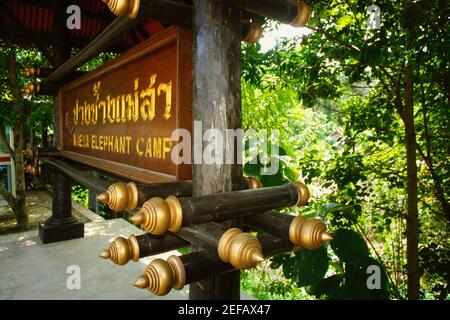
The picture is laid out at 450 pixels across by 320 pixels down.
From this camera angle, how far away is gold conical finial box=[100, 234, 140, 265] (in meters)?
1.31

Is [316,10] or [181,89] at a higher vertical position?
[316,10]

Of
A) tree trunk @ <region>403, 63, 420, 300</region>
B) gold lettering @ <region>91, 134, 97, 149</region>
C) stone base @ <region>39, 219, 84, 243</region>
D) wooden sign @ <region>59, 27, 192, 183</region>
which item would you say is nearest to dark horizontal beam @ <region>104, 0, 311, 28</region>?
wooden sign @ <region>59, 27, 192, 183</region>

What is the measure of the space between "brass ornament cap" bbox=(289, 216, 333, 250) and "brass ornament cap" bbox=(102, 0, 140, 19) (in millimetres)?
960

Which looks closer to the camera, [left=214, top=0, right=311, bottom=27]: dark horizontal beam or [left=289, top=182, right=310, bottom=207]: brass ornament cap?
[left=214, top=0, right=311, bottom=27]: dark horizontal beam

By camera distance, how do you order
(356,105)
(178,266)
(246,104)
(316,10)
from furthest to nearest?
(246,104)
(356,105)
(316,10)
(178,266)

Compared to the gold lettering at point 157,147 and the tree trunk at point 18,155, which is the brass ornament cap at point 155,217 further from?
the tree trunk at point 18,155

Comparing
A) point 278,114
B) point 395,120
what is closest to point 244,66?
point 395,120

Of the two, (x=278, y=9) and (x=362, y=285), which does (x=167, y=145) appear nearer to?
(x=278, y=9)

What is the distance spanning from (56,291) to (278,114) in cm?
495

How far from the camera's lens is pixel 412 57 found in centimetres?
231

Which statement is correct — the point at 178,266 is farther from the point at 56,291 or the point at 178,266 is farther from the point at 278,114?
the point at 278,114

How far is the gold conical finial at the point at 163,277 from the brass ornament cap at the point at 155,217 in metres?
0.13

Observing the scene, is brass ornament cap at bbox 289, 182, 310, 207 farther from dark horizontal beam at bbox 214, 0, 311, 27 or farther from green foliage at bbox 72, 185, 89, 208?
green foliage at bbox 72, 185, 89, 208

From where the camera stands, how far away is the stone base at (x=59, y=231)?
4641mm
